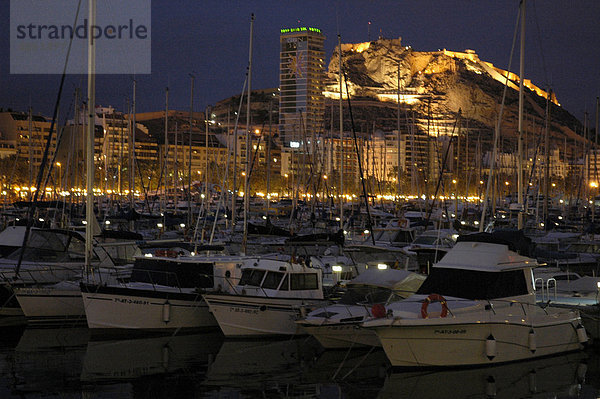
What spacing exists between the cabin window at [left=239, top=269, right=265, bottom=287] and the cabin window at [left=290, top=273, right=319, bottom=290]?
34.3 inches

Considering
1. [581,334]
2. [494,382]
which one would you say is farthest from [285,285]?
[581,334]

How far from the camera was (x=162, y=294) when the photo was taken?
67.3 ft

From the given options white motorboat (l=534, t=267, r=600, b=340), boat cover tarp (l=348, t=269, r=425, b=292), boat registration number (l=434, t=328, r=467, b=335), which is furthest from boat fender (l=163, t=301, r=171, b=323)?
white motorboat (l=534, t=267, r=600, b=340)

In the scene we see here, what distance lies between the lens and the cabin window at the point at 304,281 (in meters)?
20.5

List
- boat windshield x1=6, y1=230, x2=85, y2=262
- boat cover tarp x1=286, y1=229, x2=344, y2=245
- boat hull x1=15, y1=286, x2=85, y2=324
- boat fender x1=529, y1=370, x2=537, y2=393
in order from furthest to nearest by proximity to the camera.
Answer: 1. boat cover tarp x1=286, y1=229, x2=344, y2=245
2. boat windshield x1=6, y1=230, x2=85, y2=262
3. boat hull x1=15, y1=286, x2=85, y2=324
4. boat fender x1=529, y1=370, x2=537, y2=393

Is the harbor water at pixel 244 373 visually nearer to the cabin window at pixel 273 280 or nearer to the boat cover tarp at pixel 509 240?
the cabin window at pixel 273 280

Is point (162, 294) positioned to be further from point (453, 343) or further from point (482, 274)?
point (482, 274)

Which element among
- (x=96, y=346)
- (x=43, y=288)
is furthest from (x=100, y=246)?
(x=96, y=346)

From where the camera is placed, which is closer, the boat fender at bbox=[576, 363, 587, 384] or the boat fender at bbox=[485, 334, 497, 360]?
the boat fender at bbox=[485, 334, 497, 360]

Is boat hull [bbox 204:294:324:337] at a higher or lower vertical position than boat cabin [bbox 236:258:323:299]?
lower

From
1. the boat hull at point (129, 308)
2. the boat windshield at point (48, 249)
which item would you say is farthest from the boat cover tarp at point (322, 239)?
the boat windshield at point (48, 249)

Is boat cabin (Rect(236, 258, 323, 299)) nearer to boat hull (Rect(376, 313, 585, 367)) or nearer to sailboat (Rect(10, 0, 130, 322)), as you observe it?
sailboat (Rect(10, 0, 130, 322))

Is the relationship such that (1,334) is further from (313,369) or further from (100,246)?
(313,369)

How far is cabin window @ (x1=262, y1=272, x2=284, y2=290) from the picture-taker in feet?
66.9
